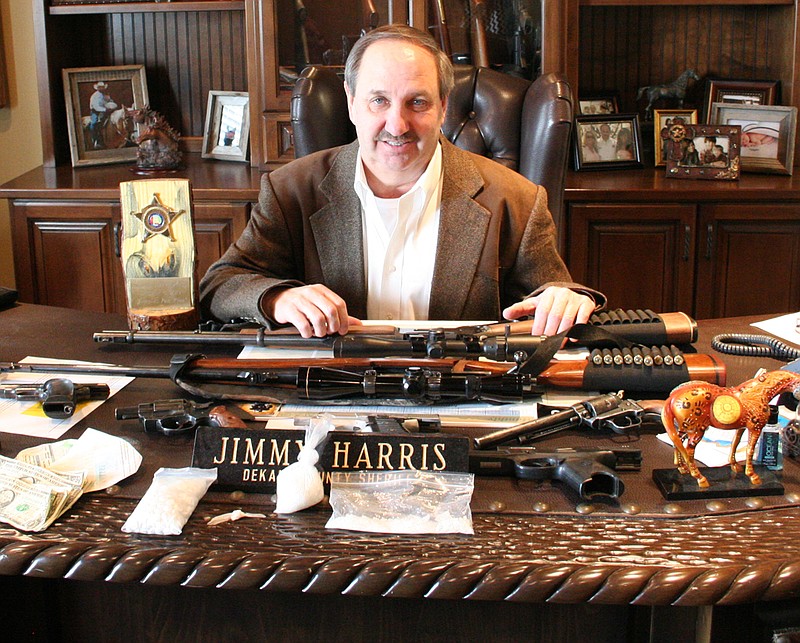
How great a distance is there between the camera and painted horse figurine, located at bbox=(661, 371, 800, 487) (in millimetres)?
1169

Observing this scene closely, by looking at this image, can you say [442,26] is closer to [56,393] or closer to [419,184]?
[419,184]

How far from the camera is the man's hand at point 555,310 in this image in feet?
5.68

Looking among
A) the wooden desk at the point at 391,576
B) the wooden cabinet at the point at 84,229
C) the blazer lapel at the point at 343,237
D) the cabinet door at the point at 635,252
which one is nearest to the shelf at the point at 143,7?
the wooden cabinet at the point at 84,229

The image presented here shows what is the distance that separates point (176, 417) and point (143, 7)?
2443 mm

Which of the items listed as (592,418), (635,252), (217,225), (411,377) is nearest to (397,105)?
(411,377)

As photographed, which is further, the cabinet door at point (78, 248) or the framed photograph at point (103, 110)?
the framed photograph at point (103, 110)

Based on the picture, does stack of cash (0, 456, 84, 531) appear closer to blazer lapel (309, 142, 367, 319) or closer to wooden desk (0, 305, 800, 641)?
wooden desk (0, 305, 800, 641)

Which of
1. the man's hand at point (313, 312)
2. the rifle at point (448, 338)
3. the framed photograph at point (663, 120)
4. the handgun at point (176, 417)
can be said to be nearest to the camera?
the handgun at point (176, 417)

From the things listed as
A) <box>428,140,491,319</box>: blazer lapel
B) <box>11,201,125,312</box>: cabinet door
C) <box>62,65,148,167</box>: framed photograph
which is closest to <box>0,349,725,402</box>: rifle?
<box>428,140,491,319</box>: blazer lapel

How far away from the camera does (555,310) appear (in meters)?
1.75

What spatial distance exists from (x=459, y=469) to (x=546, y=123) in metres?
1.53

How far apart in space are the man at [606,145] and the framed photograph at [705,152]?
226 mm

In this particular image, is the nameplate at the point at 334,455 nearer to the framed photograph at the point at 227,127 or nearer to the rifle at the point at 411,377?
the rifle at the point at 411,377

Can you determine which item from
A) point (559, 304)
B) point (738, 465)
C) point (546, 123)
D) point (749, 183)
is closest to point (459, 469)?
point (738, 465)
